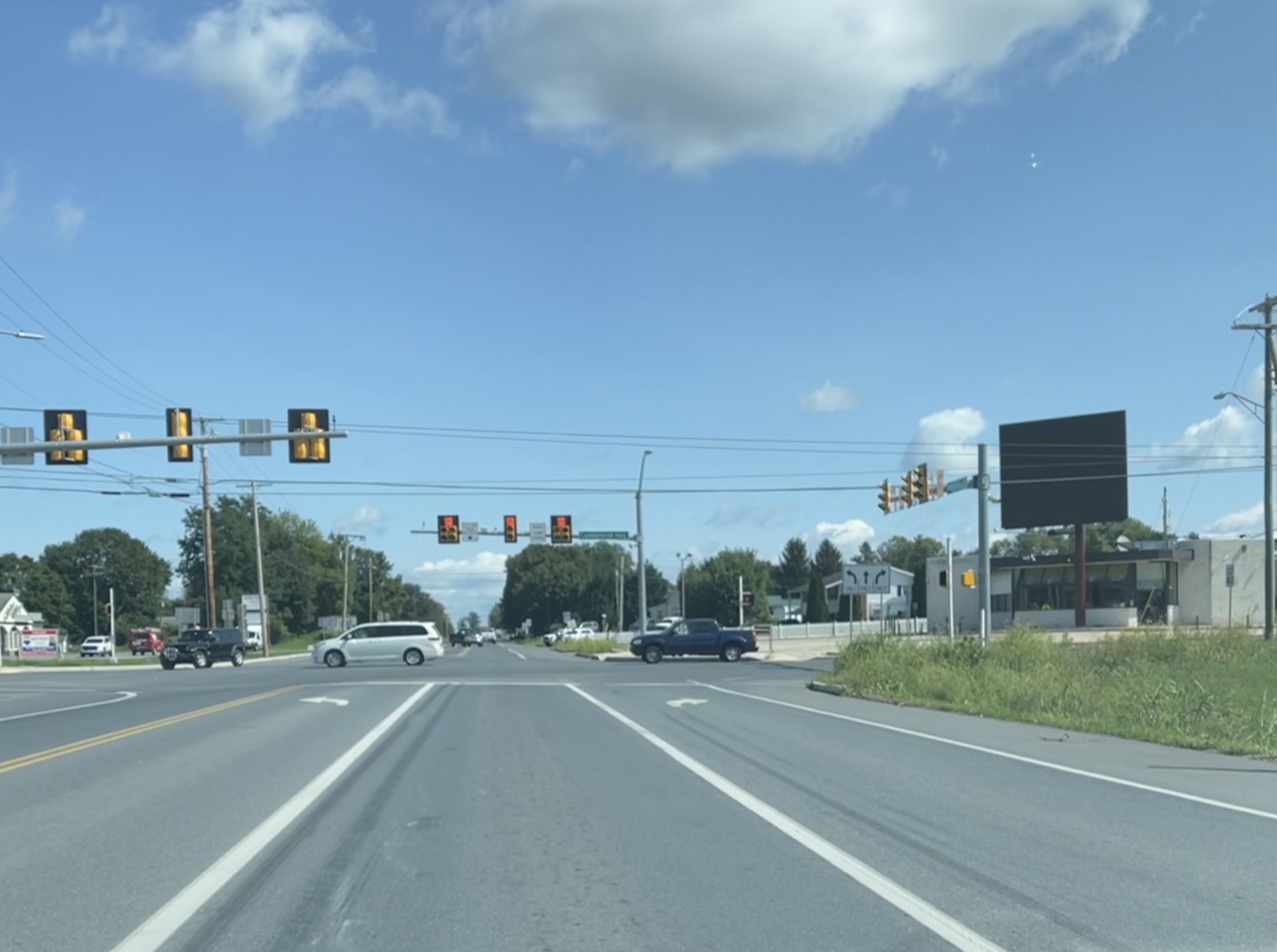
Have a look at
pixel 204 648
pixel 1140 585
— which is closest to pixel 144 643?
pixel 204 648

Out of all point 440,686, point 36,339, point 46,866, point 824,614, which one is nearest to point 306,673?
point 440,686

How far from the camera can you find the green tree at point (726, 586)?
12725cm

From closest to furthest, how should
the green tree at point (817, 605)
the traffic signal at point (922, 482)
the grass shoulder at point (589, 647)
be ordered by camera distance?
the traffic signal at point (922, 482), the grass shoulder at point (589, 647), the green tree at point (817, 605)

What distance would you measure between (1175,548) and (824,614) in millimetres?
34850

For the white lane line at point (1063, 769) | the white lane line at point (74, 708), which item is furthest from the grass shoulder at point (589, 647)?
the white lane line at point (1063, 769)

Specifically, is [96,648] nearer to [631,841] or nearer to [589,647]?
[589,647]

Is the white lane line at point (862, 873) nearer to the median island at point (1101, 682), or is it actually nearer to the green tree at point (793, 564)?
the median island at point (1101, 682)

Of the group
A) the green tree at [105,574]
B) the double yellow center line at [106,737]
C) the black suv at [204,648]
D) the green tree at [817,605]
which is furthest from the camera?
the green tree at [105,574]

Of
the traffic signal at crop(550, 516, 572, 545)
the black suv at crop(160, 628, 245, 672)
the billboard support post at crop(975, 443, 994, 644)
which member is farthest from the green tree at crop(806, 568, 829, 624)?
the billboard support post at crop(975, 443, 994, 644)

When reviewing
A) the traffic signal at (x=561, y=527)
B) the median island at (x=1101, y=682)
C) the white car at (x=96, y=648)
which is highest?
the traffic signal at (x=561, y=527)

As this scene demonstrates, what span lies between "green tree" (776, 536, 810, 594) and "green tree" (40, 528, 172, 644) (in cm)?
8131

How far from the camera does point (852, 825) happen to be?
412 inches

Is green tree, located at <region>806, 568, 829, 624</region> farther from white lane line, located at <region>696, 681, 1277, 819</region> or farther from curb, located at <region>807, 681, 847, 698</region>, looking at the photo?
white lane line, located at <region>696, 681, 1277, 819</region>

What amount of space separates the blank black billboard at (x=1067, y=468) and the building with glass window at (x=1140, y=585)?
5868 millimetres
